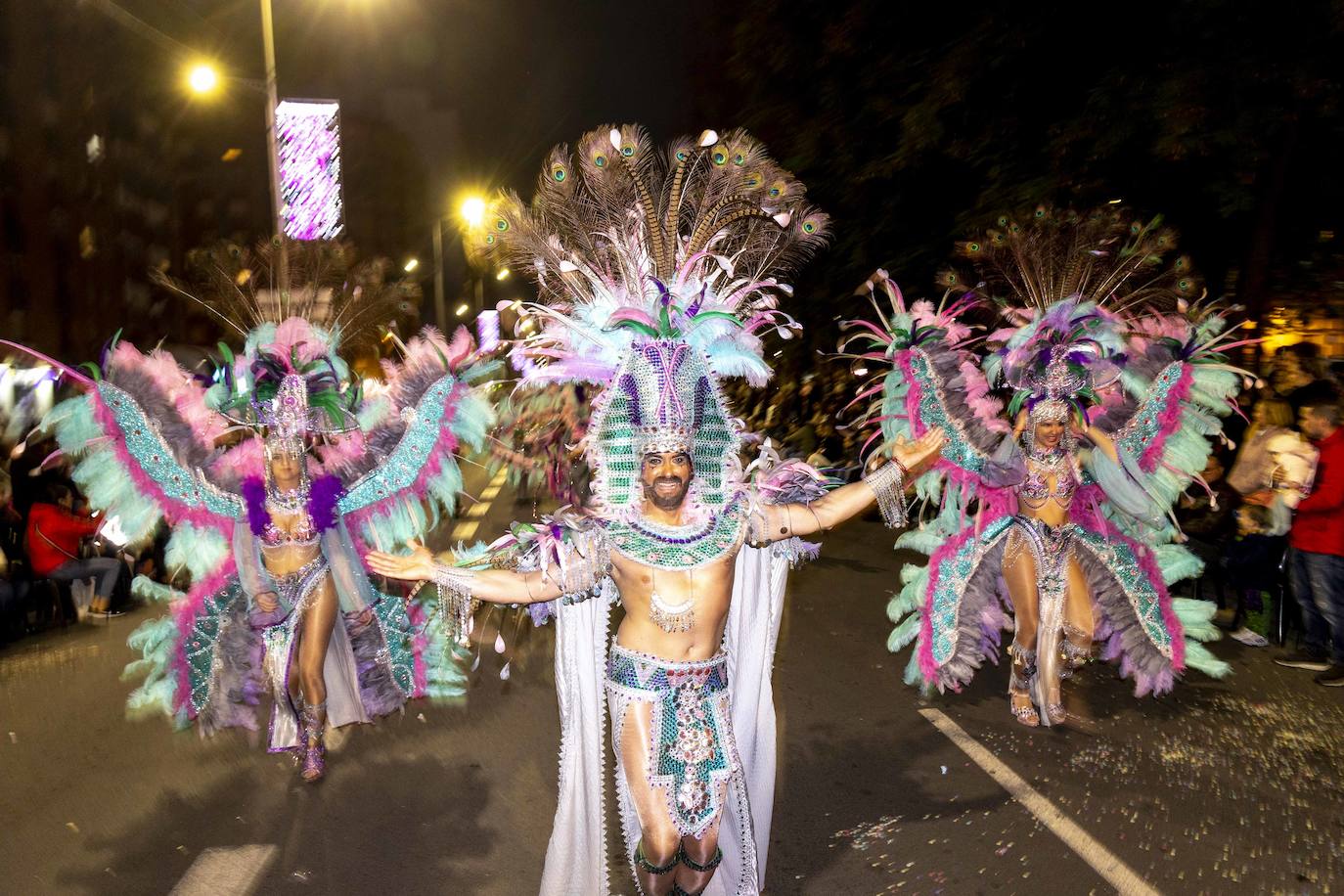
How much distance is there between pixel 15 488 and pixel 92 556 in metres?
0.91

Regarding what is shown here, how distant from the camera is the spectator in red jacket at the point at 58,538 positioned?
8914 mm

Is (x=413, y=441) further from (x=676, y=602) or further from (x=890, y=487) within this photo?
(x=890, y=487)

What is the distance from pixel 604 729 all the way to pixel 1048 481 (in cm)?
347

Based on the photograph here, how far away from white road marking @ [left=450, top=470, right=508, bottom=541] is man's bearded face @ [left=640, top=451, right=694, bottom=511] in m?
7.52

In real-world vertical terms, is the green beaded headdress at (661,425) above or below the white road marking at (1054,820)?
above

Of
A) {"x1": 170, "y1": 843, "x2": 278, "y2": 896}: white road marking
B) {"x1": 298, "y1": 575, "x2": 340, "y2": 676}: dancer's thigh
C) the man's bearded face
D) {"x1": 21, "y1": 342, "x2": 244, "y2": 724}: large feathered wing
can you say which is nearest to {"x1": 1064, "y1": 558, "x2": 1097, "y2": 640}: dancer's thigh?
the man's bearded face

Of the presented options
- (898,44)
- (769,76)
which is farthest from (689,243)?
(769,76)

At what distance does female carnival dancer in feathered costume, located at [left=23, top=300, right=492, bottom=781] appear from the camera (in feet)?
18.6

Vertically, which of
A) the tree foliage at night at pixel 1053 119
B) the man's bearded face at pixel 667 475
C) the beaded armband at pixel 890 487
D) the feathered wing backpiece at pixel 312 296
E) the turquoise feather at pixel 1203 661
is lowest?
the turquoise feather at pixel 1203 661

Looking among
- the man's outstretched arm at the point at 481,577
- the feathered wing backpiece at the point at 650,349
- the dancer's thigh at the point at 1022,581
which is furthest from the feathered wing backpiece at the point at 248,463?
the dancer's thigh at the point at 1022,581

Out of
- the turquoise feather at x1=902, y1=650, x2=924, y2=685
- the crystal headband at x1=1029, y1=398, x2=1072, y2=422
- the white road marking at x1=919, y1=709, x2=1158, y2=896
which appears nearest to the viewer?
the white road marking at x1=919, y1=709, x2=1158, y2=896

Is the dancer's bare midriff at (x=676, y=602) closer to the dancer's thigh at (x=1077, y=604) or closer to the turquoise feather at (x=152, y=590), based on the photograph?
the dancer's thigh at (x=1077, y=604)

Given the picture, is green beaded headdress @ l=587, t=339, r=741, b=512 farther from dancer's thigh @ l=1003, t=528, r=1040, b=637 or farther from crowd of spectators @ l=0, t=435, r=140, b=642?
crowd of spectators @ l=0, t=435, r=140, b=642

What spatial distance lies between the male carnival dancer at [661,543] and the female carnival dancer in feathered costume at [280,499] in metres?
2.03
